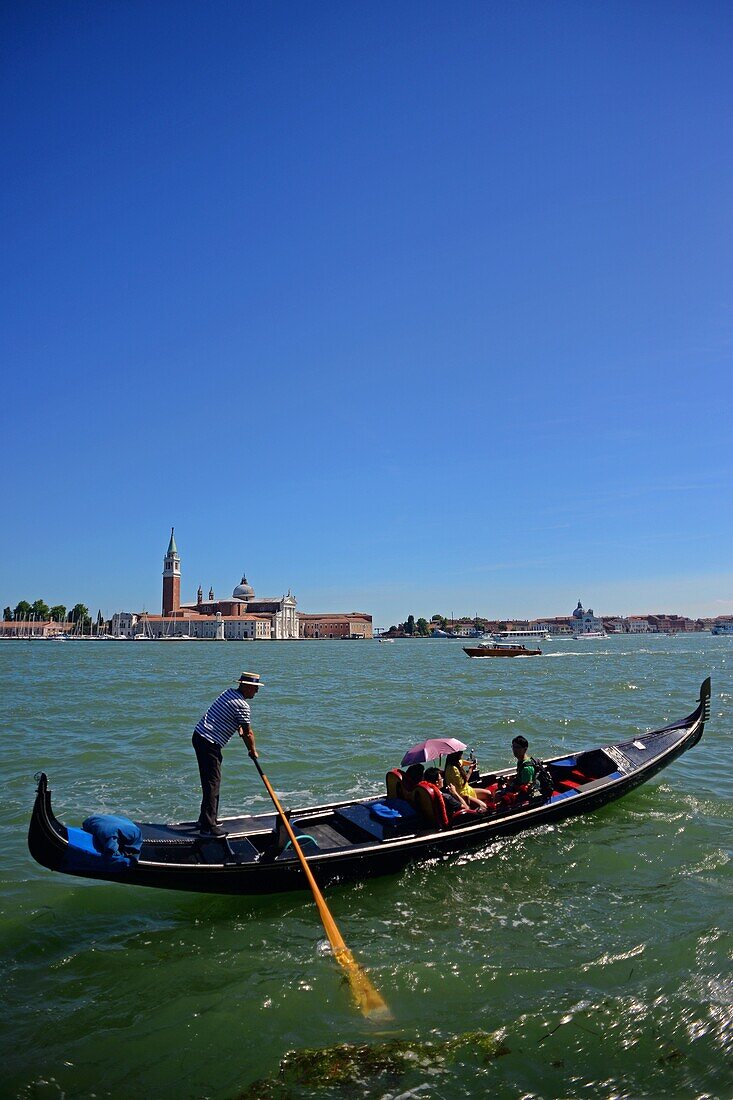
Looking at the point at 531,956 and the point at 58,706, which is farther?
the point at 58,706

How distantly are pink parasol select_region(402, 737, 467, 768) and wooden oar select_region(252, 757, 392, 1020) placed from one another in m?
1.46

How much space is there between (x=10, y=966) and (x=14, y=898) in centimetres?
125

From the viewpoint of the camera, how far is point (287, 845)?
578 centimetres

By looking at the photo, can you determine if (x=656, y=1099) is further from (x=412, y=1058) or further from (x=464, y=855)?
(x=464, y=855)

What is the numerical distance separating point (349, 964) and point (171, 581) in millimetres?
134329

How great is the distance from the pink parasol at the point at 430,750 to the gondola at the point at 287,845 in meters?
0.55

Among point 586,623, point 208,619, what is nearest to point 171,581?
point 208,619

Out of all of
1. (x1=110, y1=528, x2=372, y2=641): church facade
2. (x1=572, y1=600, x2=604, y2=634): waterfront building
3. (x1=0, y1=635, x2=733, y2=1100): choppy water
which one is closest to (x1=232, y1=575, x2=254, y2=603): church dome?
(x1=110, y1=528, x2=372, y2=641): church facade

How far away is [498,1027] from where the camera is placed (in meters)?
4.18

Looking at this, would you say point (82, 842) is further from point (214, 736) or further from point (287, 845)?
point (287, 845)

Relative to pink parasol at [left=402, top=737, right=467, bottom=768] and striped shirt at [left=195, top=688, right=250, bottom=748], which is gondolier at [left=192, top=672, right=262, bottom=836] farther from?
pink parasol at [left=402, top=737, right=467, bottom=768]

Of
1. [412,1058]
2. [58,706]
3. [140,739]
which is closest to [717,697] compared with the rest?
[140,739]

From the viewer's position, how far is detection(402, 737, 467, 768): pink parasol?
682 cm

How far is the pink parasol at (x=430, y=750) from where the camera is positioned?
682 centimetres
